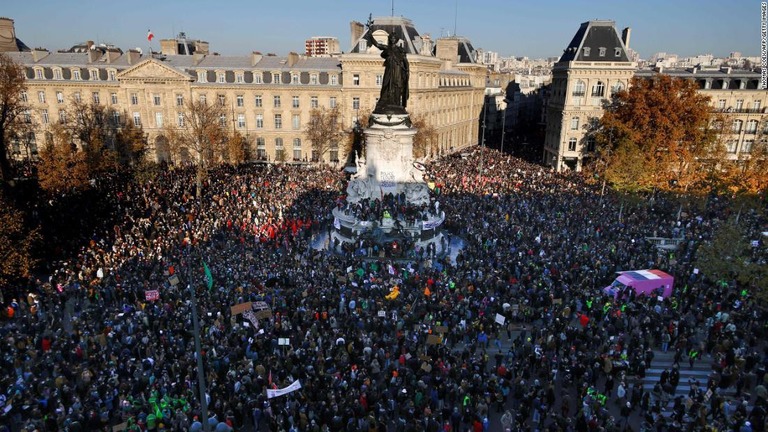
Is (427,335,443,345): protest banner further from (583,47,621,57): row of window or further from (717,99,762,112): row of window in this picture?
(717,99,762,112): row of window

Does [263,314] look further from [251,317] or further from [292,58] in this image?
[292,58]

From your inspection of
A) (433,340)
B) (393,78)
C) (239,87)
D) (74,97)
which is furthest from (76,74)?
(433,340)

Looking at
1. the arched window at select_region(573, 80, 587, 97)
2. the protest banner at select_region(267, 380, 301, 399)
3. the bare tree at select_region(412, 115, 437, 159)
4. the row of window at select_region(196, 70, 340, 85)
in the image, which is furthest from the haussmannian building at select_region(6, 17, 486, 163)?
the protest banner at select_region(267, 380, 301, 399)

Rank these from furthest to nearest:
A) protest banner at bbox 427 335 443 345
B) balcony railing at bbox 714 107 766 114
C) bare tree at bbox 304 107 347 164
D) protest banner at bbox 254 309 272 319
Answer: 1. bare tree at bbox 304 107 347 164
2. balcony railing at bbox 714 107 766 114
3. protest banner at bbox 254 309 272 319
4. protest banner at bbox 427 335 443 345

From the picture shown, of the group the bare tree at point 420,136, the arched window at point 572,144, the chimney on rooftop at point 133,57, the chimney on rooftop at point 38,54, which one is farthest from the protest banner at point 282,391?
the chimney on rooftop at point 38,54

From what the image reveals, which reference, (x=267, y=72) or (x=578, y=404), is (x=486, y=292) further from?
(x=267, y=72)
